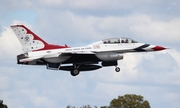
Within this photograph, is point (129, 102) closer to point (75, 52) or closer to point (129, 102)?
point (129, 102)

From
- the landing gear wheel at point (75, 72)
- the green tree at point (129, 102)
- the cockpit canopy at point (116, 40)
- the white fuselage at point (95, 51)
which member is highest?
the cockpit canopy at point (116, 40)

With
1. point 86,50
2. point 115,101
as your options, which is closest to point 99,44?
point 86,50

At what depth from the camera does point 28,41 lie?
12025cm

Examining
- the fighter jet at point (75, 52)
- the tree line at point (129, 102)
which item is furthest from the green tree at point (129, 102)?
the fighter jet at point (75, 52)

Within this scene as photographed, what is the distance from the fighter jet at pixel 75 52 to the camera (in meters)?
118

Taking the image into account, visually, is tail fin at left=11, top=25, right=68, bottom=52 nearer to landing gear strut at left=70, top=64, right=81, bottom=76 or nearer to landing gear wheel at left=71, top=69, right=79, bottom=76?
landing gear strut at left=70, top=64, right=81, bottom=76

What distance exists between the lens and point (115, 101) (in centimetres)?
15012

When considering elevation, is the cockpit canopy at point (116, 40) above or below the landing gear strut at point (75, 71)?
above

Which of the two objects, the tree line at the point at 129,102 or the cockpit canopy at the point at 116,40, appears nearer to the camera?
the cockpit canopy at the point at 116,40

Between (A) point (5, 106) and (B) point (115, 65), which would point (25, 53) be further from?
(A) point (5, 106)

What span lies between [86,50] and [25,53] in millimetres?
6164

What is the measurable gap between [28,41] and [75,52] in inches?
217

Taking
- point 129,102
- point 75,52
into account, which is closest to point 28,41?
point 75,52

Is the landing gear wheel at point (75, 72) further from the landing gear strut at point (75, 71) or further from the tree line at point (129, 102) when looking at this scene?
the tree line at point (129, 102)
